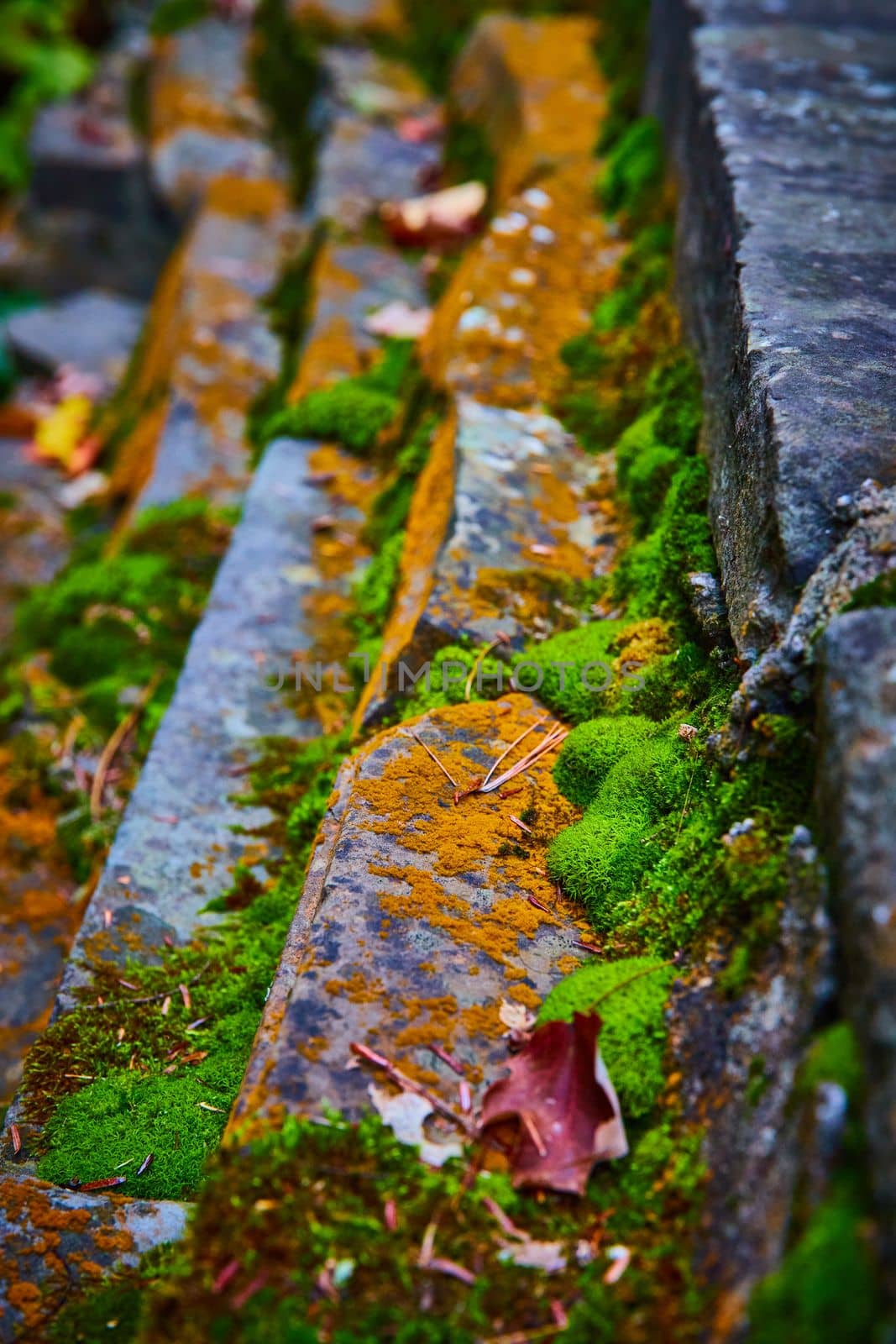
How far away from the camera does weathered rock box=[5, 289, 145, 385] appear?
6.11 metres

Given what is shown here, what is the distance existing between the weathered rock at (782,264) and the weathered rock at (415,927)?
0.58m

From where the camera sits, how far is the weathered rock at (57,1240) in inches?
62.5

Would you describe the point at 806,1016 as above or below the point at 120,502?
above

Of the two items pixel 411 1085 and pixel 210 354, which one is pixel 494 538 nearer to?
pixel 411 1085

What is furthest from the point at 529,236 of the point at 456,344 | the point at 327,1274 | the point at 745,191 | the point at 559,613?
the point at 327,1274

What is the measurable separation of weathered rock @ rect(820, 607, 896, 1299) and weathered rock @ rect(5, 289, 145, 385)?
542cm

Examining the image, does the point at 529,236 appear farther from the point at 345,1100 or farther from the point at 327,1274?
the point at 327,1274

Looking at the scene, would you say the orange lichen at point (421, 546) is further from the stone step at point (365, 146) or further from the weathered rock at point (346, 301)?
the stone step at point (365, 146)

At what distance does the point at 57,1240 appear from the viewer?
1.66m

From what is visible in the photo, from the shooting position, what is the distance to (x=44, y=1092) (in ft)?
6.52

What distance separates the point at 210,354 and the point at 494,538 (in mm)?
2387

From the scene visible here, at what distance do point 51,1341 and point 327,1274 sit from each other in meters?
0.51

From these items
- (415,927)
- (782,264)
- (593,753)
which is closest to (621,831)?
(593,753)

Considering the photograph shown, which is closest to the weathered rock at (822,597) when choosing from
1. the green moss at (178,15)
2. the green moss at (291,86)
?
the green moss at (291,86)
